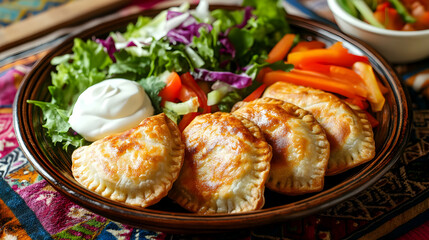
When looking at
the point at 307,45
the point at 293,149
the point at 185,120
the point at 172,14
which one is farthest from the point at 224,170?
the point at 172,14

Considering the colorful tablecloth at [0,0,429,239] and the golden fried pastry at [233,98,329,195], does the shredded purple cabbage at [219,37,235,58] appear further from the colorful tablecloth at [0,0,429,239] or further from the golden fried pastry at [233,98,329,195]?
the colorful tablecloth at [0,0,429,239]

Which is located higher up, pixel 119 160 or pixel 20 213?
pixel 119 160

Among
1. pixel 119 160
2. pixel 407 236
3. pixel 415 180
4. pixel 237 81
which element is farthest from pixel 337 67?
pixel 119 160

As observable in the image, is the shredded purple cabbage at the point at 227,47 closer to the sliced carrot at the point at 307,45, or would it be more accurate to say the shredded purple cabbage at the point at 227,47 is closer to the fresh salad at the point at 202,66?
the fresh salad at the point at 202,66

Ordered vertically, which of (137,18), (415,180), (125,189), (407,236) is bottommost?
(407,236)

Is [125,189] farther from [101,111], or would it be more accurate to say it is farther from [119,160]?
[101,111]

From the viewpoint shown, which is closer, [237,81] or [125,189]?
[125,189]
